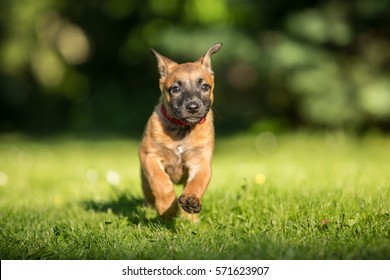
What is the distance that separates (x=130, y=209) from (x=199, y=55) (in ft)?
20.2

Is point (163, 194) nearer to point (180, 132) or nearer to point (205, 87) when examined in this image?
point (180, 132)

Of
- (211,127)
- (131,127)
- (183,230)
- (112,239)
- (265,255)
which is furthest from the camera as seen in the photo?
(131,127)

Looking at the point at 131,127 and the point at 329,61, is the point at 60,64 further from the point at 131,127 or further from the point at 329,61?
the point at 329,61

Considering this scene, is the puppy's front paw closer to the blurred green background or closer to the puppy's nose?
the puppy's nose

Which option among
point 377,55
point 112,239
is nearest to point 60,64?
point 377,55

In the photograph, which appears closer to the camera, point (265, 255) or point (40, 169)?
point (265, 255)

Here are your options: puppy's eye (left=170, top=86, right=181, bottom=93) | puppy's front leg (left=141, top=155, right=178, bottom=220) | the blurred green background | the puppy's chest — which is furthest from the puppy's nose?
the blurred green background

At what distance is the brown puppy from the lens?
4.58 m

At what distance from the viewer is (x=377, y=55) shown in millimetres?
11203

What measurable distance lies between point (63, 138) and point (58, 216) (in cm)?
1000

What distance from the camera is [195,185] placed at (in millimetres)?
4371

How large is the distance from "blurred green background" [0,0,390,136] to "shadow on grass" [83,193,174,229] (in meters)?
5.68

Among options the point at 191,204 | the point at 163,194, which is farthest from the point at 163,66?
the point at 191,204

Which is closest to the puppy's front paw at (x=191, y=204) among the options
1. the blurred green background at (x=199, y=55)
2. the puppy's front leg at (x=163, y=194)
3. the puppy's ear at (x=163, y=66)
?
the puppy's front leg at (x=163, y=194)
